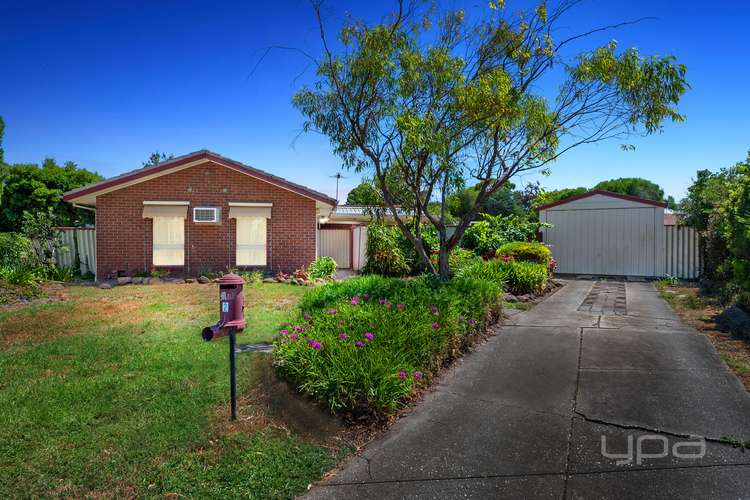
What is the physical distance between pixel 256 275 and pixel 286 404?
9704 millimetres

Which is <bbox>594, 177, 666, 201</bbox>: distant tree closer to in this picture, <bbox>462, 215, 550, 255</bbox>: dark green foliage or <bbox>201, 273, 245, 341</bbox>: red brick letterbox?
<bbox>462, 215, 550, 255</bbox>: dark green foliage

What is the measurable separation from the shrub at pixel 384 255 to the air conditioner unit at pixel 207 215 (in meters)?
4.77

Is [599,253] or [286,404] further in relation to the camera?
[599,253]

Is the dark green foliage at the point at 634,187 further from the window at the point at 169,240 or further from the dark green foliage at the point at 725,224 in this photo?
the window at the point at 169,240

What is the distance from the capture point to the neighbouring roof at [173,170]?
13406 mm

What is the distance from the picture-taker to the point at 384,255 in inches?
609

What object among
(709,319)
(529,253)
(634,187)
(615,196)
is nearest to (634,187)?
(634,187)

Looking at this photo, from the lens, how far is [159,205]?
13969mm

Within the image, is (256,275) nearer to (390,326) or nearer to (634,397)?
(390,326)

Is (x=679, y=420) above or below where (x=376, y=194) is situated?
below

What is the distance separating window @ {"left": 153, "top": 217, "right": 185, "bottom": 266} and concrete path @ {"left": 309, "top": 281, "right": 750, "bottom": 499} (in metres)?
10.5

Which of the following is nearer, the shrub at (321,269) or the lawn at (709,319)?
the lawn at (709,319)

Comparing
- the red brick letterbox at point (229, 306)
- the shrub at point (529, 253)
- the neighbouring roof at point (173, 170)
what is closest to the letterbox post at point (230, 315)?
the red brick letterbox at point (229, 306)

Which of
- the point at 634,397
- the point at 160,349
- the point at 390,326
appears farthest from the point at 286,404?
the point at 634,397
